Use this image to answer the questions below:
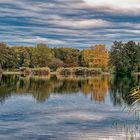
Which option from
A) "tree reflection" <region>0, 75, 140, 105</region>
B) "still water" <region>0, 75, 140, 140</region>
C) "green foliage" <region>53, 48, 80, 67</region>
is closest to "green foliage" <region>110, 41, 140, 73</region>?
"green foliage" <region>53, 48, 80, 67</region>

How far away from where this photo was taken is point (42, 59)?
316ft

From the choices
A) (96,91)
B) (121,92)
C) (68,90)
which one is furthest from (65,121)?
(68,90)

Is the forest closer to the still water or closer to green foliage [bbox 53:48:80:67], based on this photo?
green foliage [bbox 53:48:80:67]

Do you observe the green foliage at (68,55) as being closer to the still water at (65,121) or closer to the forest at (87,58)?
the forest at (87,58)

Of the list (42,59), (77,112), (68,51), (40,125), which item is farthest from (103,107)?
(68,51)

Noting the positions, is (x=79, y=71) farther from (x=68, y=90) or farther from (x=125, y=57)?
(x=68, y=90)

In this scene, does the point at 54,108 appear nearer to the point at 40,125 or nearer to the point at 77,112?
the point at 77,112

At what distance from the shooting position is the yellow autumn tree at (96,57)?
9850 centimetres

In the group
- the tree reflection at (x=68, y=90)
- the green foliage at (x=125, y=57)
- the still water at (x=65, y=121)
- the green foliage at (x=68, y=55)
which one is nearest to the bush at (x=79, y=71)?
the green foliage at (x=125, y=57)

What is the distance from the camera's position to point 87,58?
101 metres

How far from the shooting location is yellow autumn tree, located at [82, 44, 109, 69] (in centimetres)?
9850

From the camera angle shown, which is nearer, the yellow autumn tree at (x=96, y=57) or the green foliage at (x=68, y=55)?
the yellow autumn tree at (x=96, y=57)

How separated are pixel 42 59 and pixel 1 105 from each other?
7405cm

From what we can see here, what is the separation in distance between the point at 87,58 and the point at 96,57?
2.31 m
